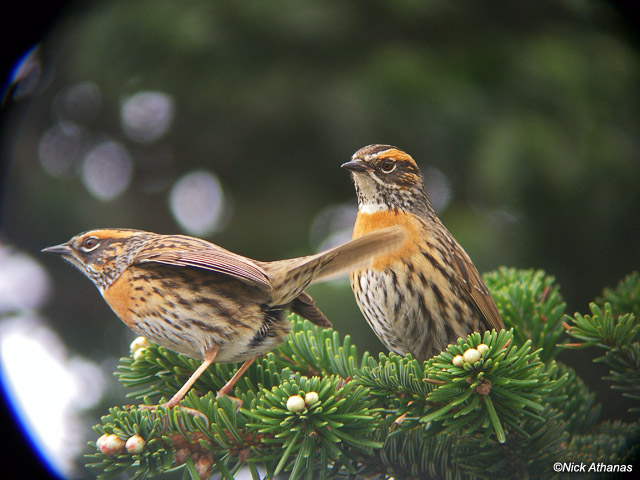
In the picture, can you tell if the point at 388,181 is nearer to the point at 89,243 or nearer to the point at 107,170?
the point at 89,243

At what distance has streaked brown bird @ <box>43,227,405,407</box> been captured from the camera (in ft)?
6.77

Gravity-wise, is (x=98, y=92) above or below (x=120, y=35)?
below

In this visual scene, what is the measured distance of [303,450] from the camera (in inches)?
67.1

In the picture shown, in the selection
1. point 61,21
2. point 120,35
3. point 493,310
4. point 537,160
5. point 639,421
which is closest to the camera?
point 639,421

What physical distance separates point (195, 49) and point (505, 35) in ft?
7.77

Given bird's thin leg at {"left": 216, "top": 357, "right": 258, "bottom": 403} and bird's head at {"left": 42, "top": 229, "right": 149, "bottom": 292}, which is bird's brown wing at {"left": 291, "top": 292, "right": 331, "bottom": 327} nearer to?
bird's thin leg at {"left": 216, "top": 357, "right": 258, "bottom": 403}

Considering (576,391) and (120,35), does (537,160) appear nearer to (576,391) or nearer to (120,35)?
(576,391)

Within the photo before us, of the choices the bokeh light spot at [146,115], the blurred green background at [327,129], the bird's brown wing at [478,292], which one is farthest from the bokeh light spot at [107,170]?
the bird's brown wing at [478,292]

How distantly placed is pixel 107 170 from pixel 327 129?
1.72 metres

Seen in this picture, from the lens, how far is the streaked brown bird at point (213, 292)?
206 centimetres

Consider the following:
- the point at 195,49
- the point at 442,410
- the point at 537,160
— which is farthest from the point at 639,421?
the point at 195,49

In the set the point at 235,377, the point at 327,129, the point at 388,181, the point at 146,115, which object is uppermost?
the point at 146,115

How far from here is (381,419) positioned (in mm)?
1886

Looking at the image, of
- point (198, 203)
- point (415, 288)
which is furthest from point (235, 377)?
point (198, 203)
